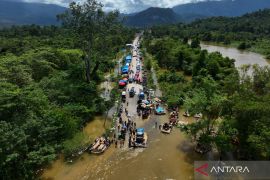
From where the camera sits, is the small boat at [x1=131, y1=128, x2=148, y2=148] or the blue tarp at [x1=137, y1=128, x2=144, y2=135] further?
the blue tarp at [x1=137, y1=128, x2=144, y2=135]

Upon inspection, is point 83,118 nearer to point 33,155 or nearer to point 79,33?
point 33,155

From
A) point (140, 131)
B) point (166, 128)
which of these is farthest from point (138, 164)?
point (166, 128)

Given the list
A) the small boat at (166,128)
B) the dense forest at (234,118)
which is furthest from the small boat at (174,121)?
the dense forest at (234,118)

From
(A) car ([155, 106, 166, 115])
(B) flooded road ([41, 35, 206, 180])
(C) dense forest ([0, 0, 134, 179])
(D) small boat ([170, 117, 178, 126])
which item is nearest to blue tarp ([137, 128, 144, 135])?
(B) flooded road ([41, 35, 206, 180])

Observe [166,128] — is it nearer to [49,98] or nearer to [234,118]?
[234,118]

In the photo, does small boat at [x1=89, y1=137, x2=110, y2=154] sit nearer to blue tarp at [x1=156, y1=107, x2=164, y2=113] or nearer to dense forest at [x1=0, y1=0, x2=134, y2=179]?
dense forest at [x1=0, y1=0, x2=134, y2=179]

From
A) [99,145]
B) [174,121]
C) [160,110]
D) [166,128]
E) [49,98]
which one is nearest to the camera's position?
[99,145]

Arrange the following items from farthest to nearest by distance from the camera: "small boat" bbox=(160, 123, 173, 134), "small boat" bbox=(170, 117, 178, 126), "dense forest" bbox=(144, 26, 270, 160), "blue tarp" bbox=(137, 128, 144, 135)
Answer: "small boat" bbox=(170, 117, 178, 126) < "small boat" bbox=(160, 123, 173, 134) < "blue tarp" bbox=(137, 128, 144, 135) < "dense forest" bbox=(144, 26, 270, 160)
